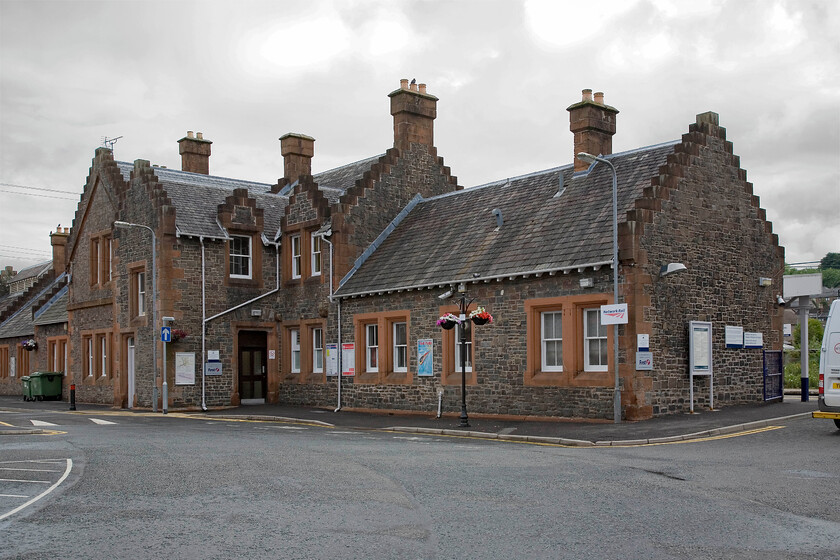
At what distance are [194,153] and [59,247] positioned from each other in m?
16.0

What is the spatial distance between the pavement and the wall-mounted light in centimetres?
362

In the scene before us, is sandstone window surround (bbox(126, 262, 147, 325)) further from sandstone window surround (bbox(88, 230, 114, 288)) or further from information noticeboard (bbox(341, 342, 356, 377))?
information noticeboard (bbox(341, 342, 356, 377))

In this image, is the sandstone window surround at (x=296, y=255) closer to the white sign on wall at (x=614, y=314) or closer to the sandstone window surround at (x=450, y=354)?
the sandstone window surround at (x=450, y=354)

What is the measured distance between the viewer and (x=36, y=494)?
11.4 meters

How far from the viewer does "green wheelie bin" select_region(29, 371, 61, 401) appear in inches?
1649

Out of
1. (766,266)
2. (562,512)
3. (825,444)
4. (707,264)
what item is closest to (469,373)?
(707,264)

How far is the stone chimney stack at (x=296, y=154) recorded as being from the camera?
39.3 meters

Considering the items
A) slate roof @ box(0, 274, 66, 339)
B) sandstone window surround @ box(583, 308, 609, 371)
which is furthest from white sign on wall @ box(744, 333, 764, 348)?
slate roof @ box(0, 274, 66, 339)

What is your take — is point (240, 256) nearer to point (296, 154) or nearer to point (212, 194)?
point (212, 194)

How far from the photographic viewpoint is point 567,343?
2355 cm

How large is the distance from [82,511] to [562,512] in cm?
539

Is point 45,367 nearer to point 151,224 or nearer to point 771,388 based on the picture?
point 151,224

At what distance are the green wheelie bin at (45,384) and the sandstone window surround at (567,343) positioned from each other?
2672 centimetres

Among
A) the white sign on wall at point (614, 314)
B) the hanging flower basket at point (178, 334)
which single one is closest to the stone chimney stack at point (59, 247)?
the hanging flower basket at point (178, 334)
